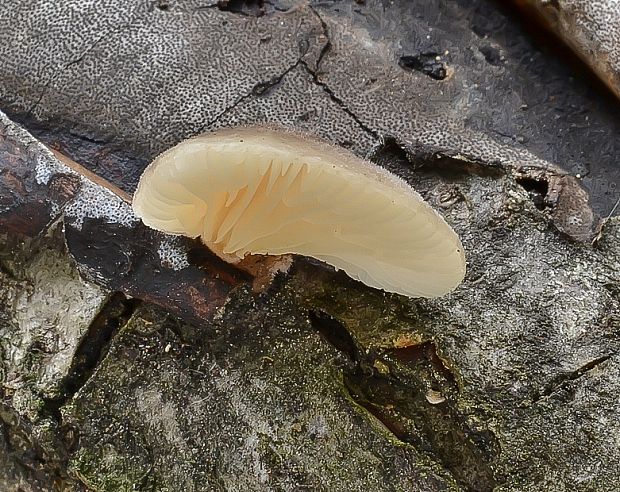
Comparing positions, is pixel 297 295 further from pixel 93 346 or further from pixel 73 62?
pixel 73 62

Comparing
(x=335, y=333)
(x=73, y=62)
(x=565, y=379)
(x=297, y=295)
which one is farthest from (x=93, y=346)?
(x=565, y=379)

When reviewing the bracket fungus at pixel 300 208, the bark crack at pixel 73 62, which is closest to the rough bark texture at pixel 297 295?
the bark crack at pixel 73 62

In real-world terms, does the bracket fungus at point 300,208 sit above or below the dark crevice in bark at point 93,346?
above

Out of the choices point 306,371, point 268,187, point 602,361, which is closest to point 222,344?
point 306,371

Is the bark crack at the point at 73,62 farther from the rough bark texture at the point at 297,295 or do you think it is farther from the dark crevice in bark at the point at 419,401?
the dark crevice in bark at the point at 419,401

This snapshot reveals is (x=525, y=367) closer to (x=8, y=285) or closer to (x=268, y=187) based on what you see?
(x=268, y=187)

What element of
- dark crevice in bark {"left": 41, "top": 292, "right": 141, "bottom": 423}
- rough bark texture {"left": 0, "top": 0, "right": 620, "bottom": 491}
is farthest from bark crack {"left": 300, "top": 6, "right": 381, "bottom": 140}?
dark crevice in bark {"left": 41, "top": 292, "right": 141, "bottom": 423}
